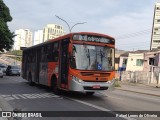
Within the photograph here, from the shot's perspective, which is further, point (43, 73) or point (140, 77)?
point (140, 77)

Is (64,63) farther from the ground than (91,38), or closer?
closer

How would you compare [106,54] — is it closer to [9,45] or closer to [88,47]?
[88,47]

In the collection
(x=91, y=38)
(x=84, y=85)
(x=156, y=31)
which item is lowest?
(x=84, y=85)

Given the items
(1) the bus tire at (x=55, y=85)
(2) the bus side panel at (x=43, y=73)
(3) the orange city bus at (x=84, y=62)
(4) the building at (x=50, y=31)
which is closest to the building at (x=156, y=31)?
(4) the building at (x=50, y=31)

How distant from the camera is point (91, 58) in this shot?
17219 millimetres

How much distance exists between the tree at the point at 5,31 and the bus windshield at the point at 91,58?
3482cm

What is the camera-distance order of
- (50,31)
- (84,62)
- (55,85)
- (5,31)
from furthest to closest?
(50,31) → (5,31) → (55,85) → (84,62)

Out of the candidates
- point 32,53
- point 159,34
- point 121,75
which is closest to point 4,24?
point 121,75

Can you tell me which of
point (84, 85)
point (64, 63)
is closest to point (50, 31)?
point (64, 63)

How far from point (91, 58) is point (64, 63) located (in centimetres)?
160

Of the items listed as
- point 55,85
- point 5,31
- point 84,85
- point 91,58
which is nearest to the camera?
point 84,85

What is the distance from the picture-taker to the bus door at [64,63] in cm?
1778

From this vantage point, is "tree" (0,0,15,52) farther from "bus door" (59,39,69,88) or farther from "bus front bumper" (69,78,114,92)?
"bus front bumper" (69,78,114,92)

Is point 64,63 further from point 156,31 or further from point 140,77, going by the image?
point 156,31
